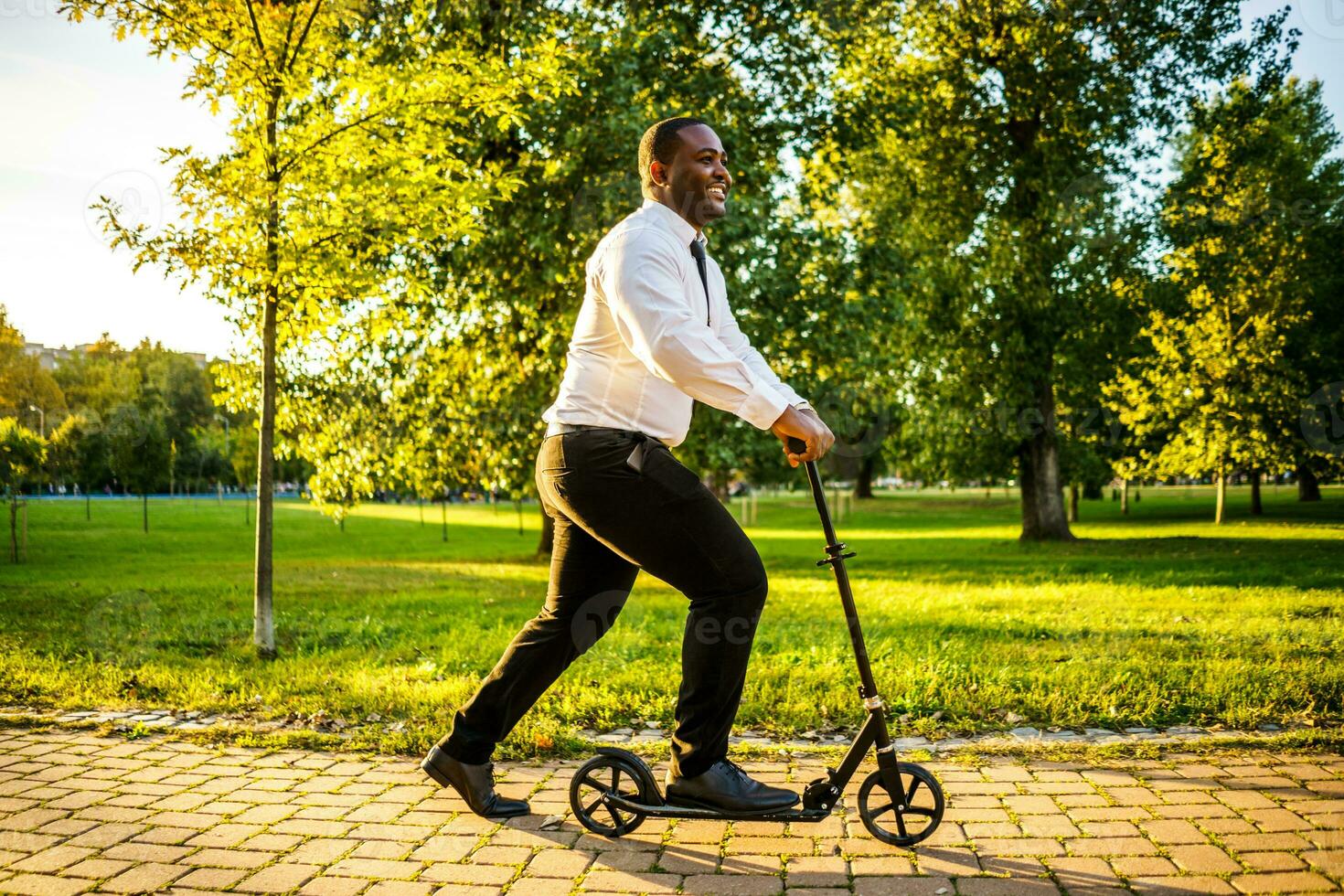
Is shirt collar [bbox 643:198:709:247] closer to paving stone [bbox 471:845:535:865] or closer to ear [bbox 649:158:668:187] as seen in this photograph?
ear [bbox 649:158:668:187]

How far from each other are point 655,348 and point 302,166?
5.35 meters

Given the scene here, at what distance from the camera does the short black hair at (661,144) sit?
11.5 feet

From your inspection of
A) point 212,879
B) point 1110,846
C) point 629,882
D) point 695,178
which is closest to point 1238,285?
point 1110,846

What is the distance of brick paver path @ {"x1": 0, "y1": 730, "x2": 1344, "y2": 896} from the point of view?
3145mm

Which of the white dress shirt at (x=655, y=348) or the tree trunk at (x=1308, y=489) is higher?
the white dress shirt at (x=655, y=348)

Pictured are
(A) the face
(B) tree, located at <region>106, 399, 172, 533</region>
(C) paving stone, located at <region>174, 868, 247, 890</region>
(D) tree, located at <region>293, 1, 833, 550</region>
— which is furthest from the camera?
(B) tree, located at <region>106, 399, 172, 533</region>

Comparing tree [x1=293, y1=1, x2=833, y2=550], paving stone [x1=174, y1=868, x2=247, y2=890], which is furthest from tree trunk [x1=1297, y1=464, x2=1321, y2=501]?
paving stone [x1=174, y1=868, x2=247, y2=890]

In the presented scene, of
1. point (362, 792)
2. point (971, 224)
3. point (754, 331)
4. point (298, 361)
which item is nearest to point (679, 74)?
point (754, 331)

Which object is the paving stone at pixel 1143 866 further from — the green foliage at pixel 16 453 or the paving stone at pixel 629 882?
the green foliage at pixel 16 453

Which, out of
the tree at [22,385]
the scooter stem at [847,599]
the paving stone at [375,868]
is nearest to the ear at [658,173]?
the scooter stem at [847,599]

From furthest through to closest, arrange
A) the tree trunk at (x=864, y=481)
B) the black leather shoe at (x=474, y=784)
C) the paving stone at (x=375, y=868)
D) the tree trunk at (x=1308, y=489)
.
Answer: the tree trunk at (x=864, y=481)
the tree trunk at (x=1308, y=489)
the black leather shoe at (x=474, y=784)
the paving stone at (x=375, y=868)

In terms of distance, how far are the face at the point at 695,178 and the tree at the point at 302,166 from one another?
436cm

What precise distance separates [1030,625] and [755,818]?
597 cm

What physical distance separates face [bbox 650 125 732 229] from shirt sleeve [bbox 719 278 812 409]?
0.39m
